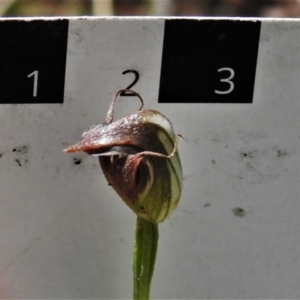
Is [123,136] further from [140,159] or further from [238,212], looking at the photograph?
[238,212]

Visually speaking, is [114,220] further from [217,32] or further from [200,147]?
[217,32]

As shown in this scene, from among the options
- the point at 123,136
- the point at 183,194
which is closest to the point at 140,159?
the point at 123,136

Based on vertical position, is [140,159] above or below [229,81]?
below

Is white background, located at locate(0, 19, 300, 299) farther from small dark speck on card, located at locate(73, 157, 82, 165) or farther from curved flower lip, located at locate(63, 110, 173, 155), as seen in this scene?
curved flower lip, located at locate(63, 110, 173, 155)

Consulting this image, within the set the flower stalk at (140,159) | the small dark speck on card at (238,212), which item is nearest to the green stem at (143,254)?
the flower stalk at (140,159)

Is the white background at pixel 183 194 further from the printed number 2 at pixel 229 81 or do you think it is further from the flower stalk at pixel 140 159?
the flower stalk at pixel 140 159

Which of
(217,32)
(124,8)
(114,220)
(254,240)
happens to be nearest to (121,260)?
(114,220)
